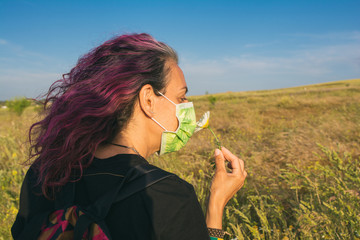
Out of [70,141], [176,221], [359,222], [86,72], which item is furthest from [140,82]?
[359,222]

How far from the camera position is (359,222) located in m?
1.76

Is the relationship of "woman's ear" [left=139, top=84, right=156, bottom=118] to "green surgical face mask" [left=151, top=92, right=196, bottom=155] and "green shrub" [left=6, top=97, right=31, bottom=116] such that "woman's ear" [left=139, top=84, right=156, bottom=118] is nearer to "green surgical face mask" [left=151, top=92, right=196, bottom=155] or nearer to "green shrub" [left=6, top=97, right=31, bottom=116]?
"green surgical face mask" [left=151, top=92, right=196, bottom=155]

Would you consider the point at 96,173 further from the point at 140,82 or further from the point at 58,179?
the point at 140,82

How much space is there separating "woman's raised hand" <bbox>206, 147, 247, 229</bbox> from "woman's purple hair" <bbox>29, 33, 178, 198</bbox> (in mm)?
616

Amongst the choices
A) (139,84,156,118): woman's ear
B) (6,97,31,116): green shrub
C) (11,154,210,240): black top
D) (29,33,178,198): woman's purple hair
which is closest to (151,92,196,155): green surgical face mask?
(139,84,156,118): woman's ear

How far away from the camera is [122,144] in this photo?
1.24 m

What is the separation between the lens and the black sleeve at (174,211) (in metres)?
0.84

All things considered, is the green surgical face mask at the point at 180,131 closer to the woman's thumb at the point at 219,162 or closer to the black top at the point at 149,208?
the woman's thumb at the point at 219,162

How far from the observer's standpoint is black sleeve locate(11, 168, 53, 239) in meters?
1.19

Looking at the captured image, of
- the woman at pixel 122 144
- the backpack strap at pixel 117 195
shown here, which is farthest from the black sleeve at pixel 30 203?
the backpack strap at pixel 117 195

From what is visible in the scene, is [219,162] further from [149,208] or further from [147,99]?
[149,208]

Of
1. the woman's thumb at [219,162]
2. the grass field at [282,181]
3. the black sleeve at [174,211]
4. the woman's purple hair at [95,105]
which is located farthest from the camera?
the grass field at [282,181]

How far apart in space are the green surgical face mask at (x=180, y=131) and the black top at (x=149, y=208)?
608 mm

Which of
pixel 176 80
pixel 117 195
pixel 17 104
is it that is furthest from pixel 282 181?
pixel 17 104
